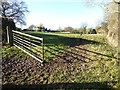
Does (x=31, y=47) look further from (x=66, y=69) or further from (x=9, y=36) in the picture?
(x=66, y=69)

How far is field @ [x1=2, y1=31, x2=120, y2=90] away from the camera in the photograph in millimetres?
10500

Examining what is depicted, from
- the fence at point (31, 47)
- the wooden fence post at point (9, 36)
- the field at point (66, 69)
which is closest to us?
the field at point (66, 69)

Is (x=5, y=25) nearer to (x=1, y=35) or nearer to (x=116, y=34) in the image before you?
(x=1, y=35)

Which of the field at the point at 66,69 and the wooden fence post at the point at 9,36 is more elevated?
the wooden fence post at the point at 9,36

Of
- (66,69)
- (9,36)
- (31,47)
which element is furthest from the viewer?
(9,36)

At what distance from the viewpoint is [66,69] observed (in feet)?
39.4

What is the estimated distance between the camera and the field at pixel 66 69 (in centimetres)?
1050

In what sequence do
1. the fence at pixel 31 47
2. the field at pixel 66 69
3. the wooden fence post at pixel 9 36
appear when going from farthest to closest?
the wooden fence post at pixel 9 36
the fence at pixel 31 47
the field at pixel 66 69

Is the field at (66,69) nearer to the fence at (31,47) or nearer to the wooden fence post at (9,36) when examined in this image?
the fence at (31,47)

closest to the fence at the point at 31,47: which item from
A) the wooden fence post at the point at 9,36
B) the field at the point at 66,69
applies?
the wooden fence post at the point at 9,36

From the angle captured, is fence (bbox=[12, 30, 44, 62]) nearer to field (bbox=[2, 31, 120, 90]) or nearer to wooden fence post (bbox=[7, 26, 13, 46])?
wooden fence post (bbox=[7, 26, 13, 46])

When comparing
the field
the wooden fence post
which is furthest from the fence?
the field

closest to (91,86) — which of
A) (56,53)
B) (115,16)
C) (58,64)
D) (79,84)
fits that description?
(79,84)

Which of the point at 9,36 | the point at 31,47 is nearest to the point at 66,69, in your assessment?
the point at 31,47
